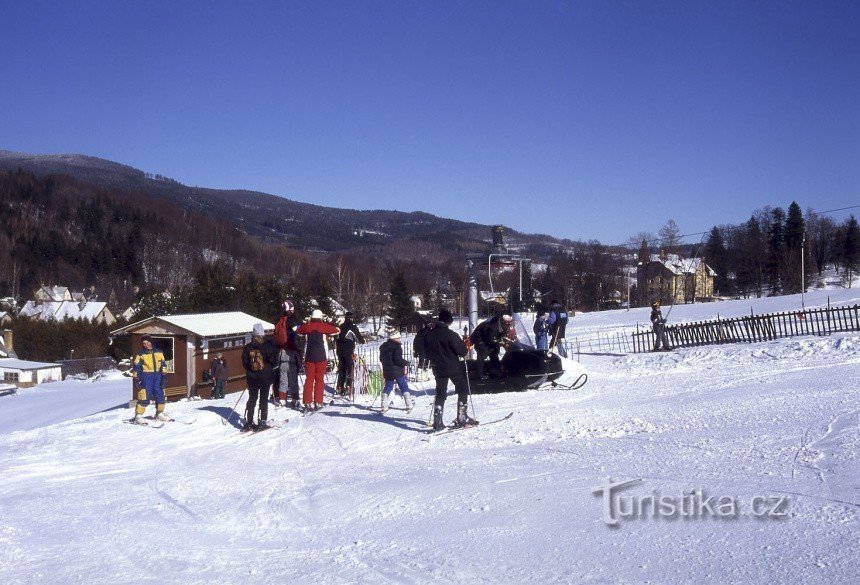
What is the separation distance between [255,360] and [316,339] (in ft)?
5.62

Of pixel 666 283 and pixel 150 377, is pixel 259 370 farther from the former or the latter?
pixel 666 283

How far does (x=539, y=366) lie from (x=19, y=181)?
195338 mm

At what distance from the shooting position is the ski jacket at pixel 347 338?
14.6m

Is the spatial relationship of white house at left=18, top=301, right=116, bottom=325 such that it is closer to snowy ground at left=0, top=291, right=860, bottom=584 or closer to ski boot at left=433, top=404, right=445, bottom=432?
snowy ground at left=0, top=291, right=860, bottom=584

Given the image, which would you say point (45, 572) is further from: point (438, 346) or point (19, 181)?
point (19, 181)

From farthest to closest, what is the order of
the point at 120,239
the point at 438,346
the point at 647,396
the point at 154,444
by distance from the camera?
1. the point at 120,239
2. the point at 647,396
3. the point at 154,444
4. the point at 438,346

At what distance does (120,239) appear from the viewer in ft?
465

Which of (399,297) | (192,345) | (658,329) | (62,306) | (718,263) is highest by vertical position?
(718,263)

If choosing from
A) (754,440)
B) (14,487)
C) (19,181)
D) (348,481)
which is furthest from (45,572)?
(19,181)

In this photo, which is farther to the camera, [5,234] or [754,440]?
[5,234]

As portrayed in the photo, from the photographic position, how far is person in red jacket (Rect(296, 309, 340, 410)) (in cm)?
1305

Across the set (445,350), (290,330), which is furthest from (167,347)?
(445,350)

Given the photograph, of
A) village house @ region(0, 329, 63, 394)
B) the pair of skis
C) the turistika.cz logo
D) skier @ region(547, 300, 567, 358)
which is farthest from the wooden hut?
village house @ region(0, 329, 63, 394)

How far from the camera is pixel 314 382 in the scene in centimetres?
1343
